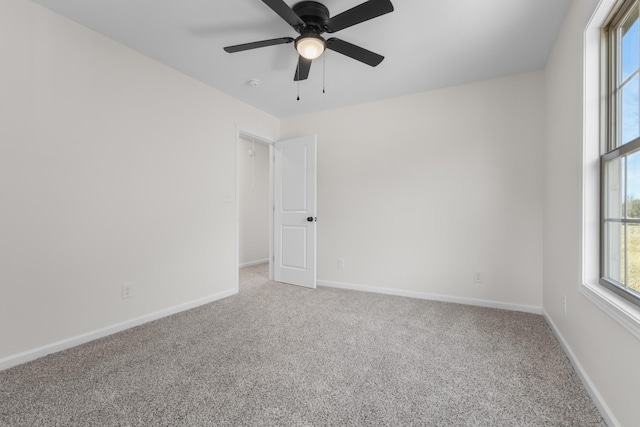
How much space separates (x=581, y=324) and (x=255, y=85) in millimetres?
3429

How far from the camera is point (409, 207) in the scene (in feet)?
11.1

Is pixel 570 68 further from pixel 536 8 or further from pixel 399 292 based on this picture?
pixel 399 292

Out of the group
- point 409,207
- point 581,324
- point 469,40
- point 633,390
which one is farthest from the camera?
point 409,207

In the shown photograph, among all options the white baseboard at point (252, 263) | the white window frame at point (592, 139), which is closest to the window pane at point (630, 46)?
the white window frame at point (592, 139)

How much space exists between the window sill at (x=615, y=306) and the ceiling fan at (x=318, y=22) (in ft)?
6.15

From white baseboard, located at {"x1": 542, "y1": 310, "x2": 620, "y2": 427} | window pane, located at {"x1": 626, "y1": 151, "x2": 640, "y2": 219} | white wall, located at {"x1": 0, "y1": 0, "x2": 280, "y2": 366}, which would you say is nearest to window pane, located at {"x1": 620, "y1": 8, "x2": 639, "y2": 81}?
window pane, located at {"x1": 626, "y1": 151, "x2": 640, "y2": 219}

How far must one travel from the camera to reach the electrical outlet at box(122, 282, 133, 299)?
2.43 metres

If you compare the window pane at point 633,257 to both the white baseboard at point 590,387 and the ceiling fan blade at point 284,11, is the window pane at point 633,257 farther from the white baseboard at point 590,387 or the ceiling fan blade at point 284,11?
the ceiling fan blade at point 284,11

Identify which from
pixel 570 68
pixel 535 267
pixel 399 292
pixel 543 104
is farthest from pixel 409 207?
pixel 570 68

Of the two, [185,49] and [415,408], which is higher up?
[185,49]

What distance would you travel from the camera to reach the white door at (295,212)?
12.3 feet

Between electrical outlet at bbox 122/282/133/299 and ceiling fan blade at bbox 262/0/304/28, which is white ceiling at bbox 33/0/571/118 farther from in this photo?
electrical outlet at bbox 122/282/133/299

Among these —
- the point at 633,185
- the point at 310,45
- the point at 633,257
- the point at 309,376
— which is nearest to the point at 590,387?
the point at 633,257

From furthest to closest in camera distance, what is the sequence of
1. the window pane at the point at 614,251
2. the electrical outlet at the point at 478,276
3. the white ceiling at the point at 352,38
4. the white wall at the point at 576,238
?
the electrical outlet at the point at 478,276 < the white ceiling at the point at 352,38 < the window pane at the point at 614,251 < the white wall at the point at 576,238
